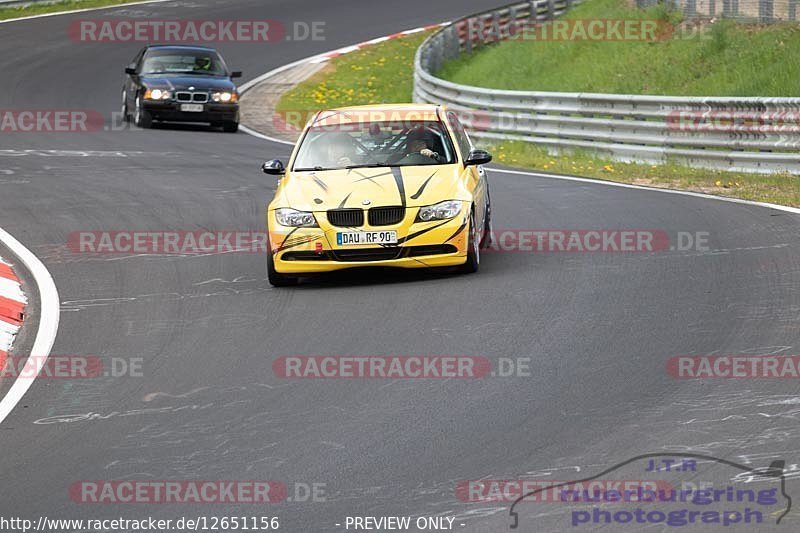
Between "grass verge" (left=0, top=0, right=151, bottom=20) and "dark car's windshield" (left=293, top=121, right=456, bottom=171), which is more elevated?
"dark car's windshield" (left=293, top=121, right=456, bottom=171)

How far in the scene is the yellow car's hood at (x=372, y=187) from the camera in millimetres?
11875

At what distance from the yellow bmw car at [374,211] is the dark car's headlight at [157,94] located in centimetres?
1487

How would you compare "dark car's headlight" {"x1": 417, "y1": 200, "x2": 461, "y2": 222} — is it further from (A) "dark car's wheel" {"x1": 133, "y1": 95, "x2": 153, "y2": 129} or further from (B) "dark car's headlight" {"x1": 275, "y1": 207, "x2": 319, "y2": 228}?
(A) "dark car's wheel" {"x1": 133, "y1": 95, "x2": 153, "y2": 129}

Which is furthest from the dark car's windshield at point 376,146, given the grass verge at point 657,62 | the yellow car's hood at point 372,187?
the grass verge at point 657,62

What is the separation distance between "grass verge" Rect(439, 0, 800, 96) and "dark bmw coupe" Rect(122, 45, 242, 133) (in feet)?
21.4

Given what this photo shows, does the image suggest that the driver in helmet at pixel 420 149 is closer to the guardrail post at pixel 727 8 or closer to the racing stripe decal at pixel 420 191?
the racing stripe decal at pixel 420 191

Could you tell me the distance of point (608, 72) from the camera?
94.0 feet

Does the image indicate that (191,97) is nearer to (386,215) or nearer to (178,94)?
(178,94)

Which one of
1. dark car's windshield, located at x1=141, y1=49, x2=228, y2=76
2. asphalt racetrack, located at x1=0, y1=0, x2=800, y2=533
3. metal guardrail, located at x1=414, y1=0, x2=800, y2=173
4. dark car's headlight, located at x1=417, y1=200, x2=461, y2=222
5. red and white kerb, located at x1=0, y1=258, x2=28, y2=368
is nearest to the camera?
asphalt racetrack, located at x1=0, y1=0, x2=800, y2=533

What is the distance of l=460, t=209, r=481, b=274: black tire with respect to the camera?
1197 cm

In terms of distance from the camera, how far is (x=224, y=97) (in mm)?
27578

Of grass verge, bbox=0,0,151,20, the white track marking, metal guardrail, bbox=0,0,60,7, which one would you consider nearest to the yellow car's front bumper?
the white track marking

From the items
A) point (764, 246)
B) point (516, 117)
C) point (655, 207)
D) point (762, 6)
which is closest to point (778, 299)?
point (764, 246)

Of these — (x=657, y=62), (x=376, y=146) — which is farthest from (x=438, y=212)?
(x=657, y=62)
